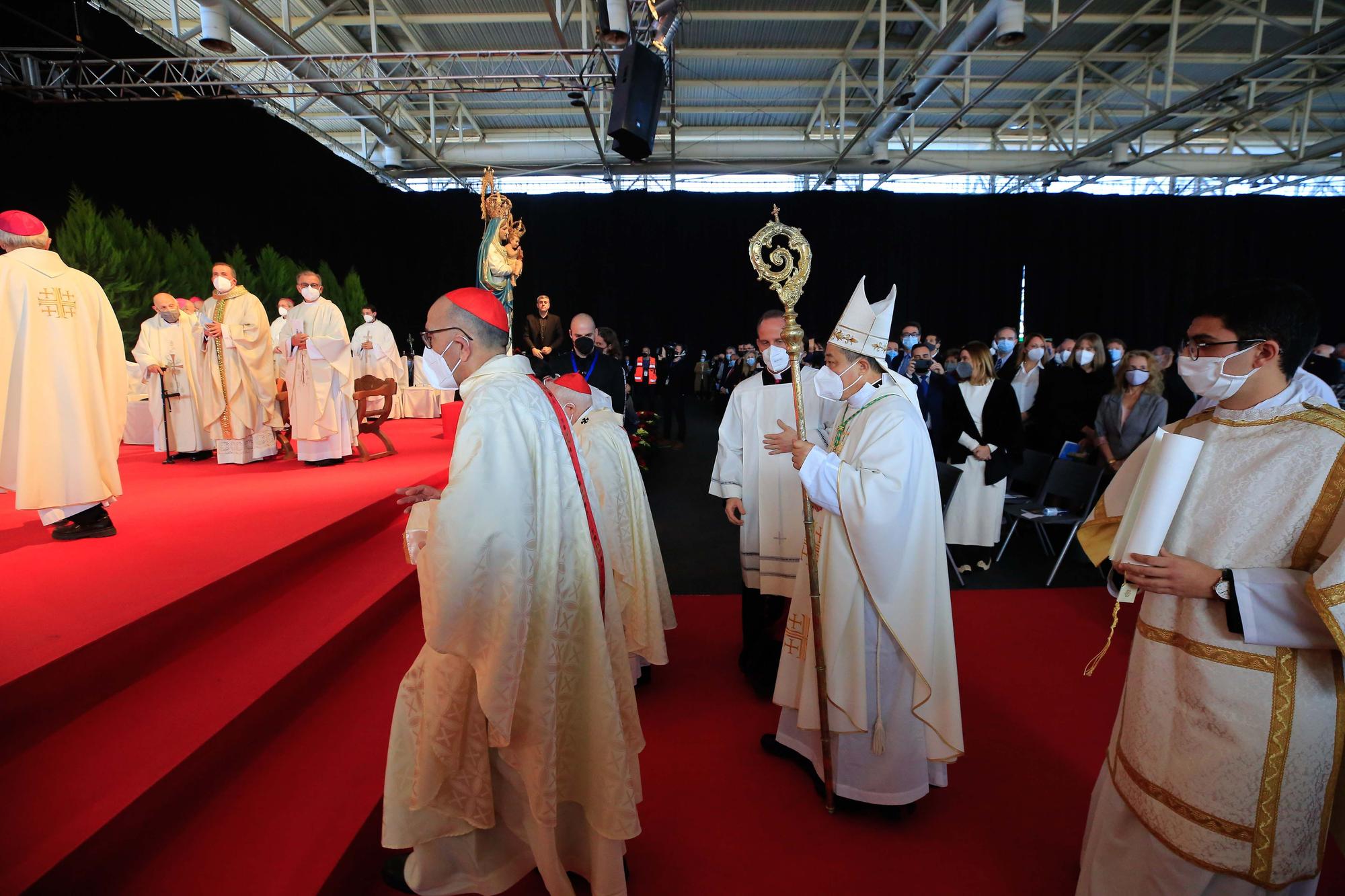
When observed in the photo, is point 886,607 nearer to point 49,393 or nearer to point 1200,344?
point 1200,344

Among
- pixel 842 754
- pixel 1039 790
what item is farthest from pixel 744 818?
pixel 1039 790

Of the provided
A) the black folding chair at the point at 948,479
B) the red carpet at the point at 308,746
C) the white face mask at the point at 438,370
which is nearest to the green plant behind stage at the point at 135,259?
the red carpet at the point at 308,746

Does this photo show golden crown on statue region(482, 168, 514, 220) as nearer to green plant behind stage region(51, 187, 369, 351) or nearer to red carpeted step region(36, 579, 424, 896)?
red carpeted step region(36, 579, 424, 896)

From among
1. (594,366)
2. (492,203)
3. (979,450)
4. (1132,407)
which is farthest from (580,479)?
(1132,407)

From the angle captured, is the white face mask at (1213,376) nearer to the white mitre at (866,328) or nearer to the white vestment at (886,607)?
the white vestment at (886,607)

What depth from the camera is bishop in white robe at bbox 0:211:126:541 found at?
11.8 ft

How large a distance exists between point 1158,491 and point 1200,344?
432 mm

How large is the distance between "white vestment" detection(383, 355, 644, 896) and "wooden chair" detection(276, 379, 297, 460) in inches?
243

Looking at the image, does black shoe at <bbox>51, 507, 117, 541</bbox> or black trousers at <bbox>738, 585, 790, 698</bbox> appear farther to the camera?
black shoe at <bbox>51, 507, 117, 541</bbox>

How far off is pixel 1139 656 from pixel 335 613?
3149mm

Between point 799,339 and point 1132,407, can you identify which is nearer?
point 799,339

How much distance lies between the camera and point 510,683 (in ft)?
5.59

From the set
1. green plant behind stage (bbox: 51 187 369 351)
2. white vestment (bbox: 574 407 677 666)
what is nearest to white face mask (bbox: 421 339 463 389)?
white vestment (bbox: 574 407 677 666)

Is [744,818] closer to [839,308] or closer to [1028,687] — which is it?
[1028,687]
